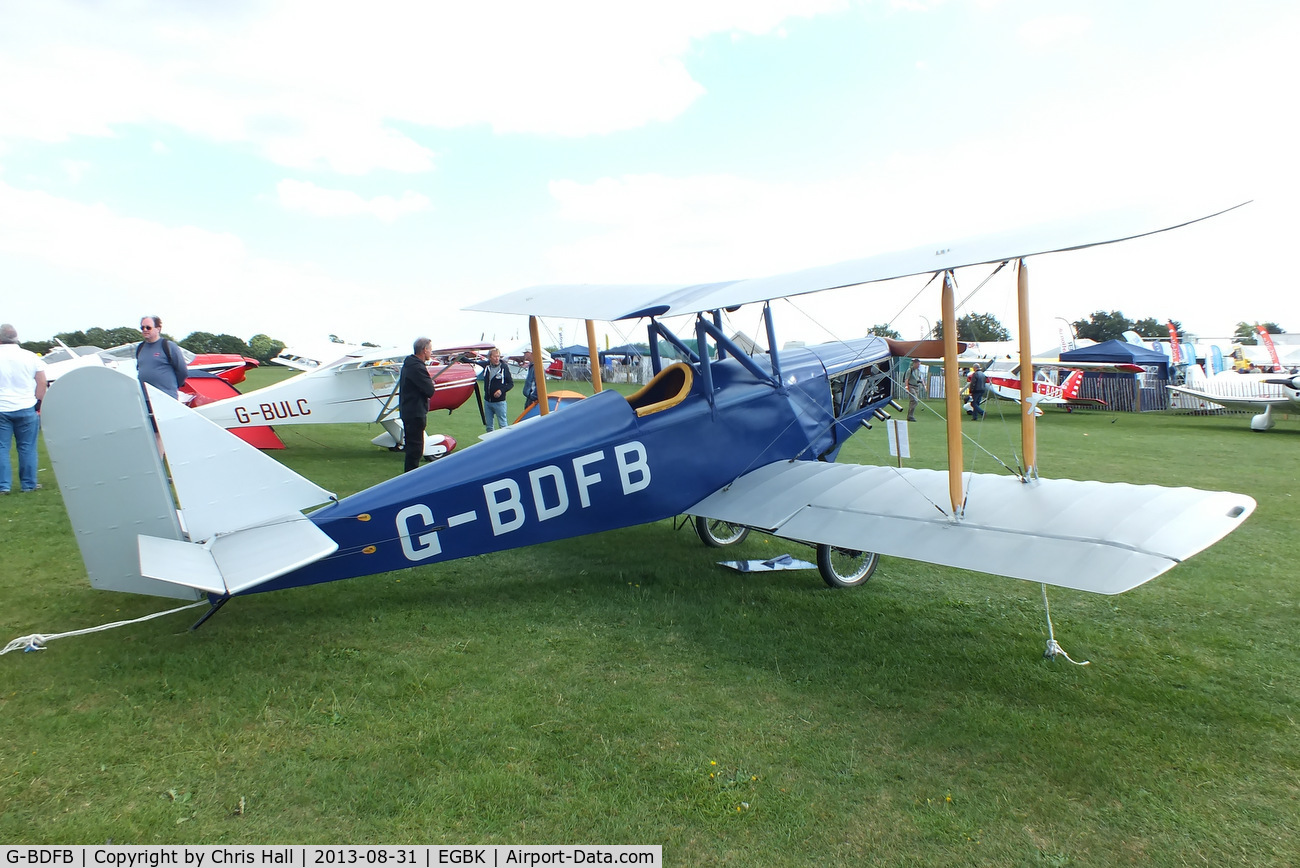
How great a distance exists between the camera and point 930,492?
4176mm

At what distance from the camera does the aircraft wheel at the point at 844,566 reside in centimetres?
494

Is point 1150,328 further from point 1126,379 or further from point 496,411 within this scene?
Result: point 496,411

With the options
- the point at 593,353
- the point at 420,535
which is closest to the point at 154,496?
the point at 420,535

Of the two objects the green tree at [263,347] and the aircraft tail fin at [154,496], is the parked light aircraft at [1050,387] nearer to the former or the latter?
the aircraft tail fin at [154,496]

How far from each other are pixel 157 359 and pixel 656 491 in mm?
5405

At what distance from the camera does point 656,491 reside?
482 cm

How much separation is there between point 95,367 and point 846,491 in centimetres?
406

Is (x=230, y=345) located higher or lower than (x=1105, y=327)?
higher

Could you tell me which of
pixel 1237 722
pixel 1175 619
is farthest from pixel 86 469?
pixel 1175 619

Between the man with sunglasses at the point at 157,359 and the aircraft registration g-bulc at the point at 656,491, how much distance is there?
11.0 ft

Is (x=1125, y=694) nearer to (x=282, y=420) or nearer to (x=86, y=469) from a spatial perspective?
(x=86, y=469)

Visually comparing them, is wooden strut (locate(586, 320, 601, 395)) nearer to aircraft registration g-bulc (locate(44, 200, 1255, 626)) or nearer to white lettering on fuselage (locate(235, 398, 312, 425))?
aircraft registration g-bulc (locate(44, 200, 1255, 626))

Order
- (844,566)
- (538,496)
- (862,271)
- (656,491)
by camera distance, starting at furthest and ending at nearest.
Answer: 1. (844,566)
2. (656,491)
3. (538,496)
4. (862,271)

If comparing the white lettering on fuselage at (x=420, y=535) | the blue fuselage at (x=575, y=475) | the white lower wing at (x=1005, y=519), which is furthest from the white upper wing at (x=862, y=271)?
the white lettering on fuselage at (x=420, y=535)
